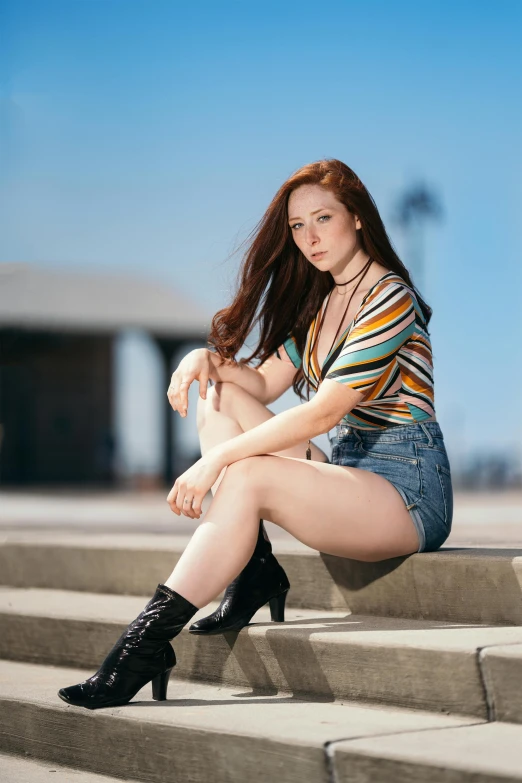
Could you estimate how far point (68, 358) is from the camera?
23.8 metres

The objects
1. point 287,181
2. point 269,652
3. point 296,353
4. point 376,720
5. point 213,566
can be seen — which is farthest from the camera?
point 296,353

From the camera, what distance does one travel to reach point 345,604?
339 cm

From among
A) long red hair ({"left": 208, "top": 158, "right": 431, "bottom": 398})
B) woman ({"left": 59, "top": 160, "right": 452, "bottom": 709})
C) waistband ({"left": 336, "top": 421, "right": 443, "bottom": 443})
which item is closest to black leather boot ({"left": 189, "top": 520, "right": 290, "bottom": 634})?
woman ({"left": 59, "top": 160, "right": 452, "bottom": 709})

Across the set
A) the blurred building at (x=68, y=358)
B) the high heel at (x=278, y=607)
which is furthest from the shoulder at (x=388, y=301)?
the blurred building at (x=68, y=358)

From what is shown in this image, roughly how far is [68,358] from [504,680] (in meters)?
21.8

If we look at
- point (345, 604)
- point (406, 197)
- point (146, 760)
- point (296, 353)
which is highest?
point (406, 197)

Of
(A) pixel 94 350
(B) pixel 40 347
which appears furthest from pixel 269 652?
(A) pixel 94 350

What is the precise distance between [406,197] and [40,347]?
7.06 metres

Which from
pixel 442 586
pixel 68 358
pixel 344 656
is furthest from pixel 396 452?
pixel 68 358

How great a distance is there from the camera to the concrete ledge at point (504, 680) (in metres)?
2.51

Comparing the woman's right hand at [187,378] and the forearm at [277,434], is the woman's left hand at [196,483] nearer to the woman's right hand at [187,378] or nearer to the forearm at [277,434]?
the forearm at [277,434]

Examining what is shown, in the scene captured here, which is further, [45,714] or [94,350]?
[94,350]

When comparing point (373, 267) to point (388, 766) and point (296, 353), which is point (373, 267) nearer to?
point (296, 353)

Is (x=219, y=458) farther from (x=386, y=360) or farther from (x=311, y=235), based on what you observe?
(x=311, y=235)
